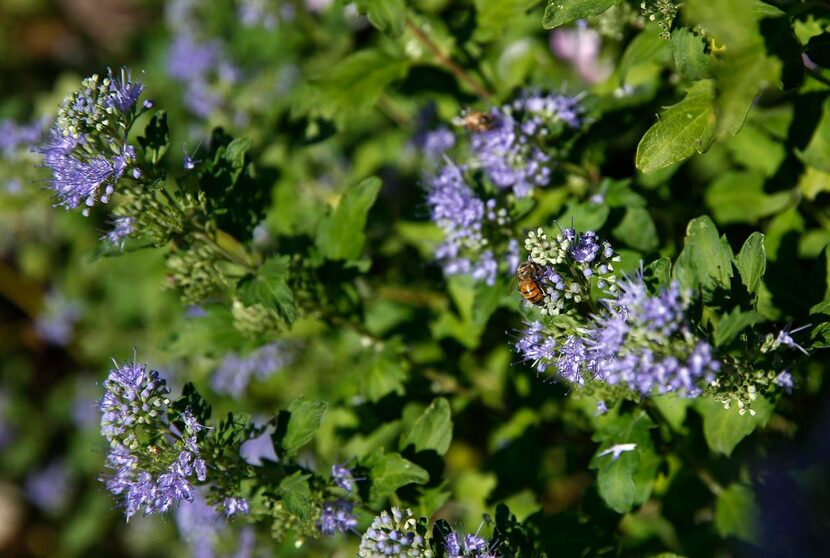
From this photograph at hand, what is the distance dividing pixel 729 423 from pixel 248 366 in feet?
8.73

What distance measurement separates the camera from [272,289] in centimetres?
291

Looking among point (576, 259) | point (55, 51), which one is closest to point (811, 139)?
point (576, 259)

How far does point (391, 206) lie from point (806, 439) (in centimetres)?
258

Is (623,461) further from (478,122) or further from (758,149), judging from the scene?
(758,149)

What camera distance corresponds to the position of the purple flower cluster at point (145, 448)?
2516 millimetres

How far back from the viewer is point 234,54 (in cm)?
557

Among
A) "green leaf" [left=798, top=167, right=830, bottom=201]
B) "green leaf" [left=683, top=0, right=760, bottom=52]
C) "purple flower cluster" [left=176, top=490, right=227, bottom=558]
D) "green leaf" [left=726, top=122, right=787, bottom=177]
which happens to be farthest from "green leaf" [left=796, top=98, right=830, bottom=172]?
"purple flower cluster" [left=176, top=490, right=227, bottom=558]

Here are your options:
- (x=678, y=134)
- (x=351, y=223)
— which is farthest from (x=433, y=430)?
(x=678, y=134)

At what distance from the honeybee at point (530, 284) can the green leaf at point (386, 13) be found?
4.45 feet

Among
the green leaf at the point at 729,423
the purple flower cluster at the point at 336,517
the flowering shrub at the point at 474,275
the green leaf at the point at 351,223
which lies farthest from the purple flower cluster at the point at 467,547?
the green leaf at the point at 351,223

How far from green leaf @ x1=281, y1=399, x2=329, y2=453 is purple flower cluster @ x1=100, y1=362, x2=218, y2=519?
0.35 m

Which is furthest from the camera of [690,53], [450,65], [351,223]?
[450,65]

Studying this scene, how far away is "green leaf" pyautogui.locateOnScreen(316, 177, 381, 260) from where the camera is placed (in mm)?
3322

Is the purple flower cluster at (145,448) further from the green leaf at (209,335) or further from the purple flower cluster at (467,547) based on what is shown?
the purple flower cluster at (467,547)
